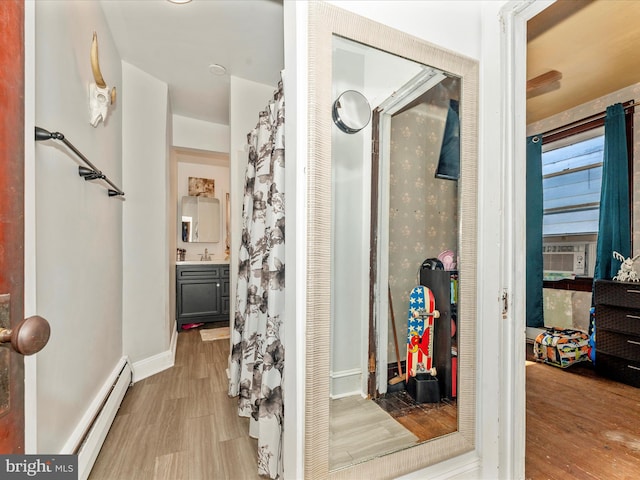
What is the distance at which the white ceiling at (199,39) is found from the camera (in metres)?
2.11

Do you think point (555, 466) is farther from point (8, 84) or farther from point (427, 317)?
point (8, 84)

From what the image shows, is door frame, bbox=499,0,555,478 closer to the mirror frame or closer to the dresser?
the mirror frame

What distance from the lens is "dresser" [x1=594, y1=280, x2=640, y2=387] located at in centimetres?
260

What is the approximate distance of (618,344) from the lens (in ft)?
8.87

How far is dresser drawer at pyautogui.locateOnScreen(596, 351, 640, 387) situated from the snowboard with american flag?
2.36 m

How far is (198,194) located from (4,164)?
181 inches

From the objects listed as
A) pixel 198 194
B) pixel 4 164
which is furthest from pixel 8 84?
pixel 198 194

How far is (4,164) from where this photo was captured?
54 cm

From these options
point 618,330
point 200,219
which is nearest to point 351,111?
point 618,330

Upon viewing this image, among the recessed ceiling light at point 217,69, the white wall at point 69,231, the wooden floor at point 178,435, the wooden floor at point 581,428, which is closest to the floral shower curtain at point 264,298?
the wooden floor at point 178,435

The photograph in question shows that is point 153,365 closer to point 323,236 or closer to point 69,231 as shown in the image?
point 69,231

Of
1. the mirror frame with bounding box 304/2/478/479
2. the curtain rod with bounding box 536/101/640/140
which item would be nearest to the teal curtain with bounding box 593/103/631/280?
the curtain rod with bounding box 536/101/640/140

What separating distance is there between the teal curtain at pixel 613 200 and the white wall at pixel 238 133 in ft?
11.0

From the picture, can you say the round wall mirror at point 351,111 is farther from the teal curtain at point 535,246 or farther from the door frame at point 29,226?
the teal curtain at point 535,246
